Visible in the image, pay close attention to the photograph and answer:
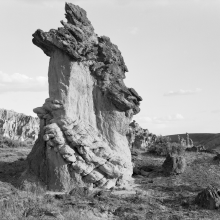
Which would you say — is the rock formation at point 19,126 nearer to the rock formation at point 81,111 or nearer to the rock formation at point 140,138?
the rock formation at point 140,138

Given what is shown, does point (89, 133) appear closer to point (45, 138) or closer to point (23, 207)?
point (45, 138)

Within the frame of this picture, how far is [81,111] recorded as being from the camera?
1594 centimetres

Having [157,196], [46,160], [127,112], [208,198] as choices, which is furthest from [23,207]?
[127,112]

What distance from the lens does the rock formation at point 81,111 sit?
14516mm

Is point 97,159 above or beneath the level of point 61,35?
beneath

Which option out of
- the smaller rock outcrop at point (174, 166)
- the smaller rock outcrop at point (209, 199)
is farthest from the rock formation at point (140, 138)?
the smaller rock outcrop at point (209, 199)

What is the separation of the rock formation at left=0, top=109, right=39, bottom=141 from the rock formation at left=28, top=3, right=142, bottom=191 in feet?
195

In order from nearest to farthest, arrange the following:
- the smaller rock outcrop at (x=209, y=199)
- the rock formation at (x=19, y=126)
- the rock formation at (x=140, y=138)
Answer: the smaller rock outcrop at (x=209, y=199)
the rock formation at (x=140, y=138)
the rock formation at (x=19, y=126)

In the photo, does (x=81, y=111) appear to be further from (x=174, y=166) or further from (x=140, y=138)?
(x=140, y=138)

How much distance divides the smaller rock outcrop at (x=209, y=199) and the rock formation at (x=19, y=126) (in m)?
64.4

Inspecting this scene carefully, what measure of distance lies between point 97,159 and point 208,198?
462cm

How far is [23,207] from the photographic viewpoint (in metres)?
10.8

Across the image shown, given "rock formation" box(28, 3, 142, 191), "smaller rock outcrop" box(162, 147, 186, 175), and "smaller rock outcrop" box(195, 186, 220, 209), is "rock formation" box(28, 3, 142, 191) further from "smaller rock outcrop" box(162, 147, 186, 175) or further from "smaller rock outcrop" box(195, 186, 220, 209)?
"smaller rock outcrop" box(195, 186, 220, 209)

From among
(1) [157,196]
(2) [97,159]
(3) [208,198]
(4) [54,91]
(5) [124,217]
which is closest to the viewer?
(5) [124,217]
